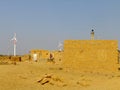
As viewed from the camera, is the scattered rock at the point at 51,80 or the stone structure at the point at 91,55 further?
the stone structure at the point at 91,55

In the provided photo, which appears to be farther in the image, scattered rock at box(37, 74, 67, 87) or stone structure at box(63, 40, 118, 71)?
stone structure at box(63, 40, 118, 71)

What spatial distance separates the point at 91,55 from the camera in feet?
78.3

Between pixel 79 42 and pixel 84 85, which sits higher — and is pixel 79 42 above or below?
above

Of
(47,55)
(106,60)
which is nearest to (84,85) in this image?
(106,60)

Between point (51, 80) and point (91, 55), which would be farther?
point (91, 55)

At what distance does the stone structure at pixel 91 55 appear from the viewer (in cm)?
2342

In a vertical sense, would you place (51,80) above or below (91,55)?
below

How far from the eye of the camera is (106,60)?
23500 mm

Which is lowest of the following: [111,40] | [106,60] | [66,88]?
[66,88]

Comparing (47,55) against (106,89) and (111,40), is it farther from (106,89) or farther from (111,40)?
(106,89)

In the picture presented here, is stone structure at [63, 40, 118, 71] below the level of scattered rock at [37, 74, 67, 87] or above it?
above

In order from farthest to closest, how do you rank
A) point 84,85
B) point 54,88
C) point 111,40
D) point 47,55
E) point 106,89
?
point 47,55 < point 111,40 < point 84,85 < point 54,88 < point 106,89

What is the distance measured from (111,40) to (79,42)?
2.43 meters

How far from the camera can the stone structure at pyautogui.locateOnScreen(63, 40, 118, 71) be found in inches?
922
